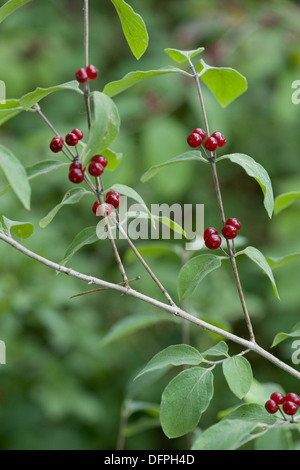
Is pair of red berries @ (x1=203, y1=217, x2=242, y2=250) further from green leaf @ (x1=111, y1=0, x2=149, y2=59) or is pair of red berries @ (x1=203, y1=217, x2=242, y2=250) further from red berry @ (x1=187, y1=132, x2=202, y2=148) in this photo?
green leaf @ (x1=111, y1=0, x2=149, y2=59)

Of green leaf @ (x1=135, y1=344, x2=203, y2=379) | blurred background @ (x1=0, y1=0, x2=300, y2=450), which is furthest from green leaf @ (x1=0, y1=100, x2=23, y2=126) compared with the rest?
blurred background @ (x1=0, y1=0, x2=300, y2=450)

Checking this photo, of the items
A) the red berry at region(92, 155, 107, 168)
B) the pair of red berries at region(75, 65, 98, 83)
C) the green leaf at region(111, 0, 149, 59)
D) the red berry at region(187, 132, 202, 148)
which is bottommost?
the red berry at region(92, 155, 107, 168)

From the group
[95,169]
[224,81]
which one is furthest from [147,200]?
[95,169]

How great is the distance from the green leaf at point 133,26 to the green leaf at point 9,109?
14cm

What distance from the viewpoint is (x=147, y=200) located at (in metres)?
2.14

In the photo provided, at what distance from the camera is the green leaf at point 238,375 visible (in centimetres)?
→ 60

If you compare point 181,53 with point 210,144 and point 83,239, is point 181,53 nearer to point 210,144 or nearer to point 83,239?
point 210,144

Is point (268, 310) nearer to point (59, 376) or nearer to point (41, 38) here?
point (59, 376)

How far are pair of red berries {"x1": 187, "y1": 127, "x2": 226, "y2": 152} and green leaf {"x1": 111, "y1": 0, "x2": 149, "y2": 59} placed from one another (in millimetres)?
110

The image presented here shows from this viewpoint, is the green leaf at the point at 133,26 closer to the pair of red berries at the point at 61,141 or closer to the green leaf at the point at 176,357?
the pair of red berries at the point at 61,141

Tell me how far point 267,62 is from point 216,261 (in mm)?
1335

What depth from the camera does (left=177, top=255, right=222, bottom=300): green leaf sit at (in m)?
0.64

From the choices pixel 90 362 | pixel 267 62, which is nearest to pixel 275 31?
pixel 267 62
